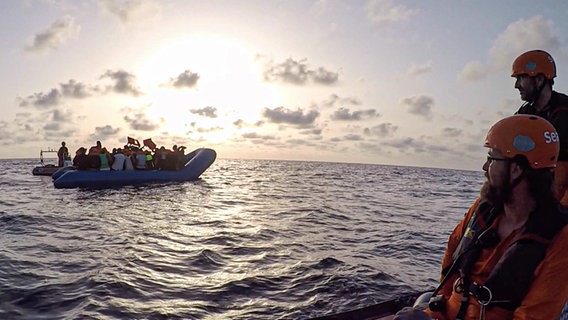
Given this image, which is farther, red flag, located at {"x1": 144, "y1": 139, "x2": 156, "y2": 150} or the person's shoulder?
red flag, located at {"x1": 144, "y1": 139, "x2": 156, "y2": 150}

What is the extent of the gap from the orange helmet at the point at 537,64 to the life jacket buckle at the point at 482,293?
2907 millimetres

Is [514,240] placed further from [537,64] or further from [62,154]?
[62,154]

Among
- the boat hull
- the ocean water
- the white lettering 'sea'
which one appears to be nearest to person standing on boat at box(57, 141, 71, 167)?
the boat hull

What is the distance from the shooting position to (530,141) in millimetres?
2576

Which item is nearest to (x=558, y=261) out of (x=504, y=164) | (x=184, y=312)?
(x=504, y=164)

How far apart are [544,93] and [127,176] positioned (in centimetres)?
2472

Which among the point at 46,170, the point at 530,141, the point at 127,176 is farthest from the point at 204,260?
the point at 46,170

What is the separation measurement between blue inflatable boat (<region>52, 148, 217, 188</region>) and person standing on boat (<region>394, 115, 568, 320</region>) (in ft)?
81.0

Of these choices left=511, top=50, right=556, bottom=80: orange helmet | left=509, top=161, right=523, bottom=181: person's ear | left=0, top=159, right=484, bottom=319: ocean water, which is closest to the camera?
left=509, top=161, right=523, bottom=181: person's ear

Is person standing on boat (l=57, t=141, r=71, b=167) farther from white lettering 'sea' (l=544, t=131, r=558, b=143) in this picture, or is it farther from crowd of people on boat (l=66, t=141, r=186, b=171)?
white lettering 'sea' (l=544, t=131, r=558, b=143)

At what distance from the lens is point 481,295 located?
2541 millimetres

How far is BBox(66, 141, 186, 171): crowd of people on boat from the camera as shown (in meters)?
24.6

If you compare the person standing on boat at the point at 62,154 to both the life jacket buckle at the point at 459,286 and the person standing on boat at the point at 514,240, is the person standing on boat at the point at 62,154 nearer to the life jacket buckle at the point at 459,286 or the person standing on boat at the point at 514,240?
the person standing on boat at the point at 514,240

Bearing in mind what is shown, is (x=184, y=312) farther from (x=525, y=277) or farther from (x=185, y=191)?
(x=185, y=191)
